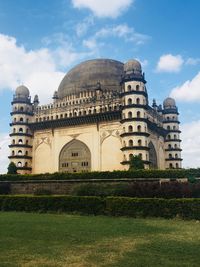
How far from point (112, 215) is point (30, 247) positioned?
10122mm

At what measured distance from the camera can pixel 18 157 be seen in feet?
161

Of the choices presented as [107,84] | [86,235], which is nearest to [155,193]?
[86,235]

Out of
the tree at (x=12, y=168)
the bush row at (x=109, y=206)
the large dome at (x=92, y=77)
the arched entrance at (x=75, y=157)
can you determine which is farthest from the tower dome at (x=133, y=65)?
the bush row at (x=109, y=206)

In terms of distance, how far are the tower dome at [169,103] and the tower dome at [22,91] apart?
22440 millimetres

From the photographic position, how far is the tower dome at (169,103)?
183 feet

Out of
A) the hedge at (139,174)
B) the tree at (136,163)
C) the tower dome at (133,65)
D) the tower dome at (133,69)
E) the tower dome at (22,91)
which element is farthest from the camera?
the tower dome at (22,91)

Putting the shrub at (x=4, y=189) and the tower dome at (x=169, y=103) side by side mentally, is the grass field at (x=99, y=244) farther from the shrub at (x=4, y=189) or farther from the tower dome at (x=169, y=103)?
the tower dome at (x=169, y=103)

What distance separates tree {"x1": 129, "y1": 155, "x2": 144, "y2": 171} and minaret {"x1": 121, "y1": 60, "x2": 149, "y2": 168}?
81.5 inches

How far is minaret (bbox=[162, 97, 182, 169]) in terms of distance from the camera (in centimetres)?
5297

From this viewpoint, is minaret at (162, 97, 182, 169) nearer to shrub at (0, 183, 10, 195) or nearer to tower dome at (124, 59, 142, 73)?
tower dome at (124, 59, 142, 73)

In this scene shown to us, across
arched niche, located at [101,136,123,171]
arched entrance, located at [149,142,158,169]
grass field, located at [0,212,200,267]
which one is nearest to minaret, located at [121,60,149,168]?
arched niche, located at [101,136,123,171]

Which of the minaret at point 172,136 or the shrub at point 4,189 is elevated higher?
the minaret at point 172,136

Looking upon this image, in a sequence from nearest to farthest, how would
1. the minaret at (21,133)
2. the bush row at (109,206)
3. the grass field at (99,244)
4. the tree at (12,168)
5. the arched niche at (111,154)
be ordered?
the grass field at (99,244)
the bush row at (109,206)
the arched niche at (111,154)
the tree at (12,168)
the minaret at (21,133)

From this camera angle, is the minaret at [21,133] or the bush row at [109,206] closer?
the bush row at [109,206]
